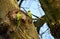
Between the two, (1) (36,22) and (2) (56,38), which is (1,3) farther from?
(1) (36,22)

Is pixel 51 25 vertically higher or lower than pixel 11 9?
lower

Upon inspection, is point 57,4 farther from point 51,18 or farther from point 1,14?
point 1,14

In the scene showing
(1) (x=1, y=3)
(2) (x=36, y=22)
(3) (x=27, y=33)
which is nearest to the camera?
(3) (x=27, y=33)

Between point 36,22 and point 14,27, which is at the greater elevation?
point 14,27

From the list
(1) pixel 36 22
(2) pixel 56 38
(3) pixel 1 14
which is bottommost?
(1) pixel 36 22

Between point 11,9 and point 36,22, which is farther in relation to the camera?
point 36,22

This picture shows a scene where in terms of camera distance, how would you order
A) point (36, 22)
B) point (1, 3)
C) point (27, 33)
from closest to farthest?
point (27, 33), point (1, 3), point (36, 22)

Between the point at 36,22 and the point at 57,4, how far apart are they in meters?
1.50

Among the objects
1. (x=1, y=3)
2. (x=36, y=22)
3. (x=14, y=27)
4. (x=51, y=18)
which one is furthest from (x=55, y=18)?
(x=36, y=22)

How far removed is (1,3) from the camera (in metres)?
1.36

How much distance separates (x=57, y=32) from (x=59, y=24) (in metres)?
0.05

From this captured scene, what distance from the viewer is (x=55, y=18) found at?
125 centimetres

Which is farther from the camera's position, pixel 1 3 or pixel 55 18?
pixel 1 3

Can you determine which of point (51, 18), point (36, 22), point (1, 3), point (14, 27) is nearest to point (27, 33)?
point (14, 27)
